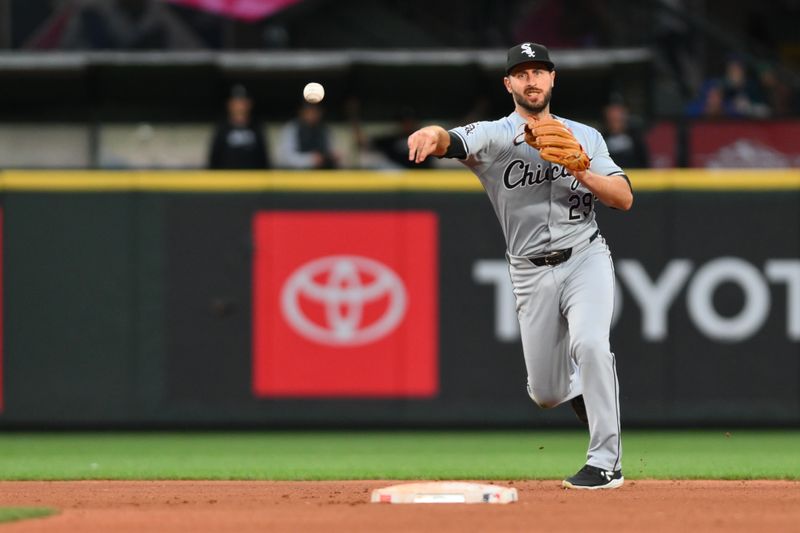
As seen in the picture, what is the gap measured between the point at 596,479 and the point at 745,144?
698 cm

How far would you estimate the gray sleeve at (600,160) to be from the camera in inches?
278

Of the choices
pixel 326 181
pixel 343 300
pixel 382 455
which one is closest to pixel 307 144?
pixel 326 181

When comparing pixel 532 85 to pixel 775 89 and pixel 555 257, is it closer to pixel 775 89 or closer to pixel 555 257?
pixel 555 257

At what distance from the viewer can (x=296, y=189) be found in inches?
454

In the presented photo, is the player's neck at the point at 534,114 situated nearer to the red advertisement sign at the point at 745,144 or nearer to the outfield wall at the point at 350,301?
the outfield wall at the point at 350,301

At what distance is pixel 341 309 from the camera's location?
1147 cm

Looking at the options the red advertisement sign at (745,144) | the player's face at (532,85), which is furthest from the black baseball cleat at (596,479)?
the red advertisement sign at (745,144)

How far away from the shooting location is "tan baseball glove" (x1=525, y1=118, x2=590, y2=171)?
6715 mm

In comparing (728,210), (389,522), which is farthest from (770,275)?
(389,522)

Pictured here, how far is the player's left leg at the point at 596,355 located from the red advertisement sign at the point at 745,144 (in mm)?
6345

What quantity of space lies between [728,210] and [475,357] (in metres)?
2.18

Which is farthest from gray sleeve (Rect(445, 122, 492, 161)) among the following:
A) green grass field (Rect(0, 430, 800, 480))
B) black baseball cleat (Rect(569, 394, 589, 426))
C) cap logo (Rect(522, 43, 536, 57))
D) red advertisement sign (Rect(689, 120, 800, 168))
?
red advertisement sign (Rect(689, 120, 800, 168))

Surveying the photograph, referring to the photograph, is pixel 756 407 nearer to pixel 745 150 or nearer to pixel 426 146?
pixel 745 150

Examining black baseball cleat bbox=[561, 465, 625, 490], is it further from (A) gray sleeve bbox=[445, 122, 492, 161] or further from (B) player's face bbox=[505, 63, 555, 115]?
(B) player's face bbox=[505, 63, 555, 115]
